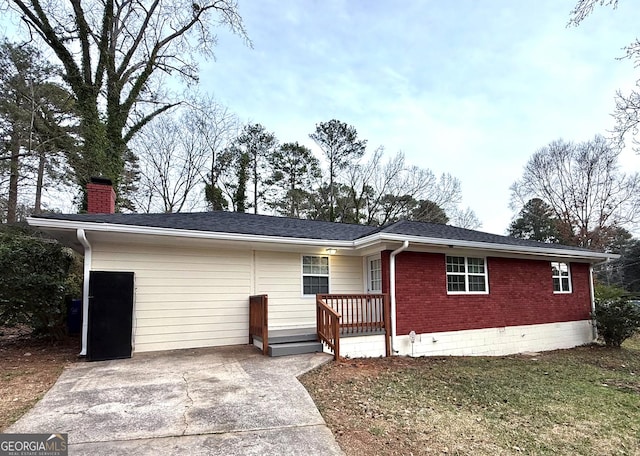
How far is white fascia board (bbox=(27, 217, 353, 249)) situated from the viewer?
6.01 metres

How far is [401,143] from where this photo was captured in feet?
75.2

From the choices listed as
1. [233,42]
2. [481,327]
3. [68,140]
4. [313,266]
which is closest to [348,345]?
[313,266]

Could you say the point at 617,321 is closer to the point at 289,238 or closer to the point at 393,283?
the point at 393,283

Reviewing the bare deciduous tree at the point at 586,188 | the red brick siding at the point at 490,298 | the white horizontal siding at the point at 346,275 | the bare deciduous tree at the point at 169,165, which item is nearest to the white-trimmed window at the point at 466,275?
the red brick siding at the point at 490,298

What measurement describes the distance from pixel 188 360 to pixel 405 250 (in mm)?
4947

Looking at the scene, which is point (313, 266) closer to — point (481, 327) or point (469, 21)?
point (481, 327)

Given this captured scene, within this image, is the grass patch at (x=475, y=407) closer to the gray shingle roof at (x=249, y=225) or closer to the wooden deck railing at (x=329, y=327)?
the wooden deck railing at (x=329, y=327)

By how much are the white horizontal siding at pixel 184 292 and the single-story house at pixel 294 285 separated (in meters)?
0.02

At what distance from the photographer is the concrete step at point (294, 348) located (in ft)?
21.3

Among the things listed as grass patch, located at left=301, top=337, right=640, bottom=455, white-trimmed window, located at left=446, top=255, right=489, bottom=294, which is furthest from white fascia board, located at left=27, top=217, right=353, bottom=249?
grass patch, located at left=301, top=337, right=640, bottom=455

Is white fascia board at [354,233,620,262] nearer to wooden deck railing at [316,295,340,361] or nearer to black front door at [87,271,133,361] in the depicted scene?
wooden deck railing at [316,295,340,361]

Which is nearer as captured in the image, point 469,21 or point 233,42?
point 469,21

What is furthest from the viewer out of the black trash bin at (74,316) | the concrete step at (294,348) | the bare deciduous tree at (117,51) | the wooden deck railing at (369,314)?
the bare deciduous tree at (117,51)

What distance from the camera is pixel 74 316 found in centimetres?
814
